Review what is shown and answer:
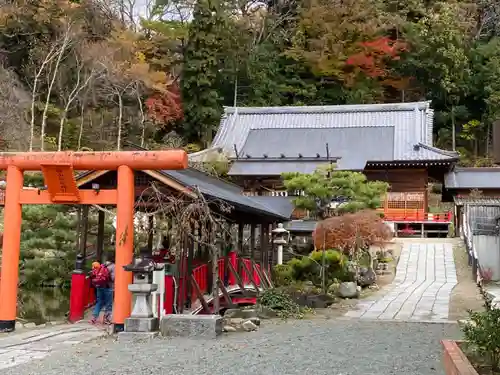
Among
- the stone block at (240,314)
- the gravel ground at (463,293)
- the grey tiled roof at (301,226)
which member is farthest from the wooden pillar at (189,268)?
the grey tiled roof at (301,226)

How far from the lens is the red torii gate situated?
29.3 ft

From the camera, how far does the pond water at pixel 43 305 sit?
41.2 ft

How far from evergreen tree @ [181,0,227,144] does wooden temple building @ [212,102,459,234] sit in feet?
5.59

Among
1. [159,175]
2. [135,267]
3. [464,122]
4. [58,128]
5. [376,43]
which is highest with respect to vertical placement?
[376,43]

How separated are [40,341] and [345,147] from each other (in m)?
25.1

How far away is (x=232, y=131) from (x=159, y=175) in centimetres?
2595

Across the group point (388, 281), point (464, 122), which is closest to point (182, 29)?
point (464, 122)

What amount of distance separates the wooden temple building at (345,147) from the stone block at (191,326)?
14.9 meters

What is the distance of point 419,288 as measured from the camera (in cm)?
1593

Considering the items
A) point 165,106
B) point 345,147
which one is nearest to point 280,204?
point 345,147

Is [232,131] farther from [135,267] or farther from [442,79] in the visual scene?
[135,267]

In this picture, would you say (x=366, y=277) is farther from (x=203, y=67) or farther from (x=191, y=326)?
(x=203, y=67)

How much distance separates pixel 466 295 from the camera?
14.4m

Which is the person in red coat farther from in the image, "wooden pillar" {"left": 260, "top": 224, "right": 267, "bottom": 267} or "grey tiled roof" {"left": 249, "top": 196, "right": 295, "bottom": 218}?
"grey tiled roof" {"left": 249, "top": 196, "right": 295, "bottom": 218}
